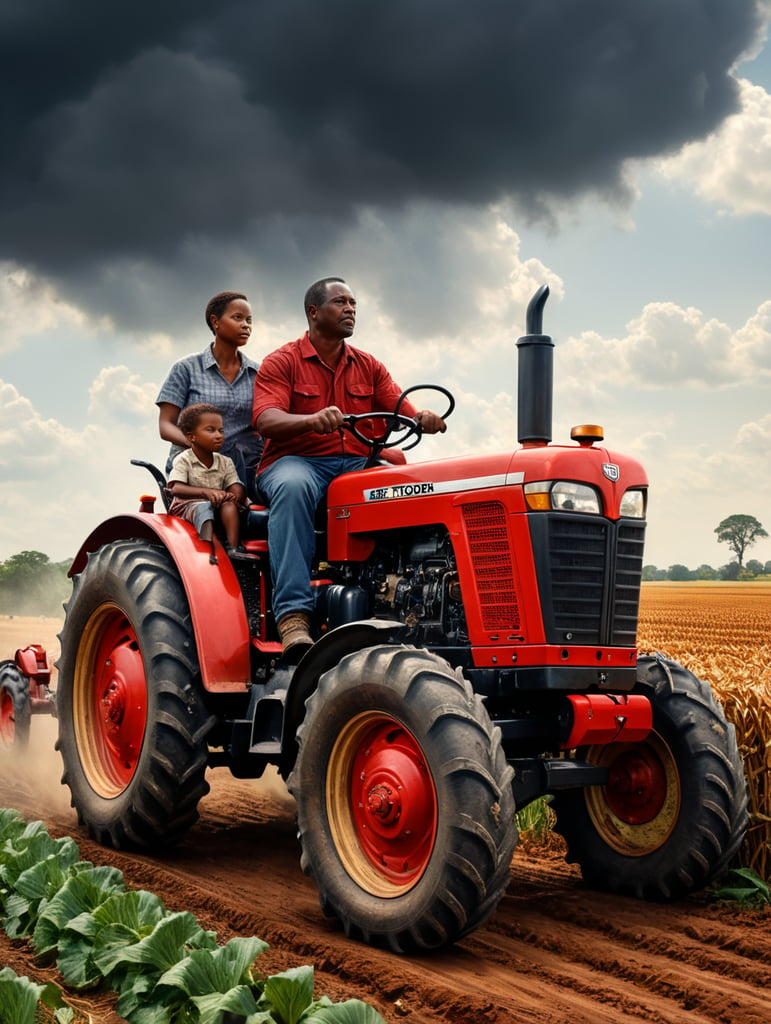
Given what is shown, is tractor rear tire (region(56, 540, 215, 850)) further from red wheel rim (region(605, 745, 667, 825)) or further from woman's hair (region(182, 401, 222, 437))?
red wheel rim (region(605, 745, 667, 825))

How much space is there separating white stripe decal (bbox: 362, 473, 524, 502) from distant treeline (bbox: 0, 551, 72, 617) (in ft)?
63.2

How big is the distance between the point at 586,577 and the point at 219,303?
348 cm

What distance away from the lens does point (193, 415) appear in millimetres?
6262

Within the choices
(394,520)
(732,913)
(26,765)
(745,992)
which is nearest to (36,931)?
(394,520)

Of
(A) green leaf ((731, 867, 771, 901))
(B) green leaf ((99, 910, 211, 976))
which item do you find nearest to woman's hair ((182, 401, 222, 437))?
(B) green leaf ((99, 910, 211, 976))

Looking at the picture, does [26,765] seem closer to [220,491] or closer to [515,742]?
[220,491]

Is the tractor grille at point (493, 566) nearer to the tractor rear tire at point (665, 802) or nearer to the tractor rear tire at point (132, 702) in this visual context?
the tractor rear tire at point (665, 802)

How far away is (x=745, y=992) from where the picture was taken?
4121 mm

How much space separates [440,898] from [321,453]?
2.62 metres

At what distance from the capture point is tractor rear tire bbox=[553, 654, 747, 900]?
511 centimetres

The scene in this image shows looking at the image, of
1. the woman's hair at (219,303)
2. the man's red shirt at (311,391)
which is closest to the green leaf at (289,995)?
the man's red shirt at (311,391)

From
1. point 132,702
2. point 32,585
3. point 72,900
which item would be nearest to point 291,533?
point 132,702

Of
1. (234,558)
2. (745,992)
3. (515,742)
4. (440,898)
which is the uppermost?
(234,558)

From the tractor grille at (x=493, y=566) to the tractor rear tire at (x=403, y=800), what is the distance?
1.74ft
